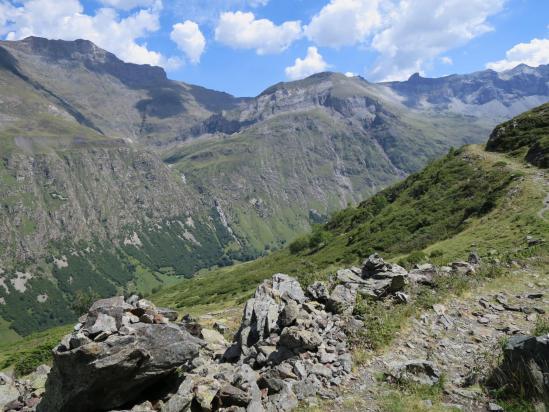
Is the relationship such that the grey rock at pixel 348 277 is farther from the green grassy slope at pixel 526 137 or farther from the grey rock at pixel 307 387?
the green grassy slope at pixel 526 137

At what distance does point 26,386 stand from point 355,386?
21.5m

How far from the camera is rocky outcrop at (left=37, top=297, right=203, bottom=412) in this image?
1709cm

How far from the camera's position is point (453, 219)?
71.4m

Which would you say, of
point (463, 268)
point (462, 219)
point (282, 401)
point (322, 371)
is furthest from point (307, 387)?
point (462, 219)

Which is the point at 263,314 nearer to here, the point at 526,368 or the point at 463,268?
the point at 526,368

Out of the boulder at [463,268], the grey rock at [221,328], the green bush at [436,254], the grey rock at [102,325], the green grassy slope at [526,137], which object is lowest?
the green bush at [436,254]

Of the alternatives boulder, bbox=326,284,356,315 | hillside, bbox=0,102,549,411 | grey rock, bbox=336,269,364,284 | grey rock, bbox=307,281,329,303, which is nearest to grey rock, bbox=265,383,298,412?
hillside, bbox=0,102,549,411

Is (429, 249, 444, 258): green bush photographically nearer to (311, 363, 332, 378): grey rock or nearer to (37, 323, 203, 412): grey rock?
(311, 363, 332, 378): grey rock

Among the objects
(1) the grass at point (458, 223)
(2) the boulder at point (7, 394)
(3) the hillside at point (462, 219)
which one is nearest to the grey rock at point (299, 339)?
(3) the hillside at point (462, 219)

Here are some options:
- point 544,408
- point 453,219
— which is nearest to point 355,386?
point 544,408

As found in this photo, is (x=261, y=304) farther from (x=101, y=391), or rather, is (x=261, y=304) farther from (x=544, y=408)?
(x=544, y=408)

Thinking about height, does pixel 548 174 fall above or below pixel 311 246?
above

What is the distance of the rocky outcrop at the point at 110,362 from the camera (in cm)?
1709

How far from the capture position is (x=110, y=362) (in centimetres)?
1688
